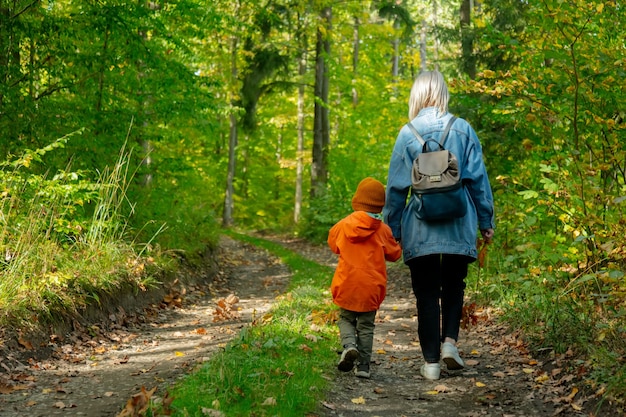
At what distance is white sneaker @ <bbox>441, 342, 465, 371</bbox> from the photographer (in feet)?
15.5

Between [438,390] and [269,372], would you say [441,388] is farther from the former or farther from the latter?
[269,372]

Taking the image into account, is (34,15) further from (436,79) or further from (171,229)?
(436,79)

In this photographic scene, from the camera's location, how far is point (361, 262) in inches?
193

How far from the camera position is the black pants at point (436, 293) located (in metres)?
4.67

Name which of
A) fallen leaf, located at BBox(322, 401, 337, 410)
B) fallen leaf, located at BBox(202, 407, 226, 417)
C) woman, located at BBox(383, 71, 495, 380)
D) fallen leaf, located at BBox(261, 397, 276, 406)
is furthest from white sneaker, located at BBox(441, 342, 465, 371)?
fallen leaf, located at BBox(202, 407, 226, 417)

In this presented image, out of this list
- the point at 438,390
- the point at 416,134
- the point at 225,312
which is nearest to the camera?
the point at 438,390

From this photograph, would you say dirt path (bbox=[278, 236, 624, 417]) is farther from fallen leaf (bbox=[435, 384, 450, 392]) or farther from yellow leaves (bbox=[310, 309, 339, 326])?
yellow leaves (bbox=[310, 309, 339, 326])

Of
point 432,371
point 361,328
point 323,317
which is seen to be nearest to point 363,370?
point 361,328

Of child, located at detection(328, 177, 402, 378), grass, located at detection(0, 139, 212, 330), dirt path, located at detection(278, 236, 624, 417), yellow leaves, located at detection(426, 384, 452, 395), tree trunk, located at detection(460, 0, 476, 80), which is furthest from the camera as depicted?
tree trunk, located at detection(460, 0, 476, 80)

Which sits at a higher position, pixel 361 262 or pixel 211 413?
pixel 361 262

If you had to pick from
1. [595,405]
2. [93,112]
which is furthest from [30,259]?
[595,405]

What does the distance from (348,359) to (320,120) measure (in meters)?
17.6

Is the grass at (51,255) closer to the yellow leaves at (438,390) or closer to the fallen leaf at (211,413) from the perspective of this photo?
the fallen leaf at (211,413)

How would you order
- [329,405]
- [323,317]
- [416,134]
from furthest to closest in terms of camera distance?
[323,317] < [416,134] < [329,405]
